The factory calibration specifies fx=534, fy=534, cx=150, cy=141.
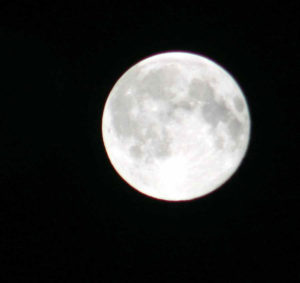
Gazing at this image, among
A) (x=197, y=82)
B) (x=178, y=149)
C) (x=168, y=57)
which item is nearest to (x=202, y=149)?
(x=178, y=149)

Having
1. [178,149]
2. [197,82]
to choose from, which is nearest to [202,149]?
[178,149]

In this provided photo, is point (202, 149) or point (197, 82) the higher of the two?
point (197, 82)

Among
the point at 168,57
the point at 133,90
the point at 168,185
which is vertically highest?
the point at 168,57

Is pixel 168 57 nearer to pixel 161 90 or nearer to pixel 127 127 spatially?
pixel 161 90

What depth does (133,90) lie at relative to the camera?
746 centimetres

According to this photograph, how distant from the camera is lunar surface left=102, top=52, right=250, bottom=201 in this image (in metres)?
7.13

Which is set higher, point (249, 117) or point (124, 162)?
point (249, 117)

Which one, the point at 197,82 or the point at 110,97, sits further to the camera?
the point at 110,97

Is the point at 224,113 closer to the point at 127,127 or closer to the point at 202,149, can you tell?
the point at 202,149

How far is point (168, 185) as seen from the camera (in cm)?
749

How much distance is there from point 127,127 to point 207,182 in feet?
4.58

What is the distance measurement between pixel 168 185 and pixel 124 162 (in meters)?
0.75

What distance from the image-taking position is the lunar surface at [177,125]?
7133 millimetres

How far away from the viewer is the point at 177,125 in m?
7.07
